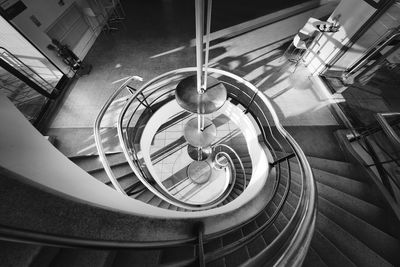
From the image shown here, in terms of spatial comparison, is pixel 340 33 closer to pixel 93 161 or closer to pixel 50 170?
pixel 50 170

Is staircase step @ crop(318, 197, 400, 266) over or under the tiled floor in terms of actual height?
under

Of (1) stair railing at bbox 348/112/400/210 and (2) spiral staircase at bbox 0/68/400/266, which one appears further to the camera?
(1) stair railing at bbox 348/112/400/210

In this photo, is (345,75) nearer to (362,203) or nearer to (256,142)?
(256,142)

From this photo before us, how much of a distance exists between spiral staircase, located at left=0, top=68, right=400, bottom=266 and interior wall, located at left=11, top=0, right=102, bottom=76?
2521mm

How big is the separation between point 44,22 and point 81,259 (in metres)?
6.93

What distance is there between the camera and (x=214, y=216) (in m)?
1.82

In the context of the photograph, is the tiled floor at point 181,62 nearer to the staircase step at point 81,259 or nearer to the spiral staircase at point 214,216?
the spiral staircase at point 214,216

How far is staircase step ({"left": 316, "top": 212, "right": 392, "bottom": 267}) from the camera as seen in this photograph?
233 cm

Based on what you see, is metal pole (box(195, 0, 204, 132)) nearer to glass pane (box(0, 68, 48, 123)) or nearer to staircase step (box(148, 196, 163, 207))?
staircase step (box(148, 196, 163, 207))

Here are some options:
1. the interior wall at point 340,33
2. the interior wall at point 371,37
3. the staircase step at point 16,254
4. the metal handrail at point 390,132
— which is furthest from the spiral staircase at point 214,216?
the interior wall at point 371,37

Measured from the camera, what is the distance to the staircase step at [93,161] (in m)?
4.18

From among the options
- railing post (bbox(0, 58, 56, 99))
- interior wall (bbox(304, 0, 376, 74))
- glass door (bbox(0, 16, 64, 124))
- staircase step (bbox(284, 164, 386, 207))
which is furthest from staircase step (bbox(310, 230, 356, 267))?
railing post (bbox(0, 58, 56, 99))

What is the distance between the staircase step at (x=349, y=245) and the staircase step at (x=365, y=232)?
12 cm

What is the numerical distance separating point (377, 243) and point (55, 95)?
26.1ft
